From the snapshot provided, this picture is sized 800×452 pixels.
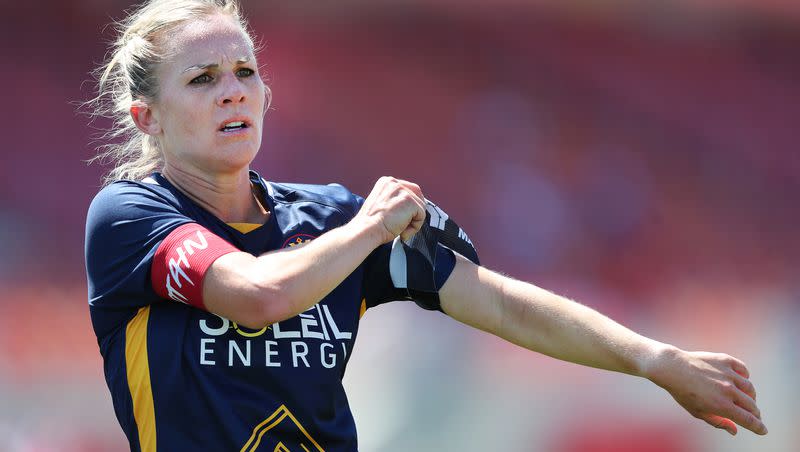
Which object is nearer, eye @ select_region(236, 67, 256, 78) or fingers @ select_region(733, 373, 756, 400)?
fingers @ select_region(733, 373, 756, 400)

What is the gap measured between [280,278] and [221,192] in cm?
40

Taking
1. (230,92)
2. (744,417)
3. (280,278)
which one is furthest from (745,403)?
(230,92)

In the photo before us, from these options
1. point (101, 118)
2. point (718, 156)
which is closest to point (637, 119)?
point (718, 156)

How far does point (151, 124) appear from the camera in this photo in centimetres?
205

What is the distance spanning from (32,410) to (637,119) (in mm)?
2697

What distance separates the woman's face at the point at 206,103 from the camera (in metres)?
1.95

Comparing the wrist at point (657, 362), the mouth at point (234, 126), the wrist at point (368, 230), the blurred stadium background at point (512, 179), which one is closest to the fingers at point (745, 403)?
the wrist at point (657, 362)

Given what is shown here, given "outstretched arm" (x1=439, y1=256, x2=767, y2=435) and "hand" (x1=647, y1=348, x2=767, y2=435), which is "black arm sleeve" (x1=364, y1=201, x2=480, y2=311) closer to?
"outstretched arm" (x1=439, y1=256, x2=767, y2=435)

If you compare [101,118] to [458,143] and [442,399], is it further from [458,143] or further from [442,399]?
[442,399]

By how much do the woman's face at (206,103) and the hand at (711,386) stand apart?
945mm

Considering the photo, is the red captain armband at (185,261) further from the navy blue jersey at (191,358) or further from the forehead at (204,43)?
the forehead at (204,43)

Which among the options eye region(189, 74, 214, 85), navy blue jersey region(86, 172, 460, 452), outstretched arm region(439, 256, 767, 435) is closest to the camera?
navy blue jersey region(86, 172, 460, 452)

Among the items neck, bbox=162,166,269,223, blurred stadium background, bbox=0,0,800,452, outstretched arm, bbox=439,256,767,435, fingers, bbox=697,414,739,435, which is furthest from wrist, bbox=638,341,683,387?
blurred stadium background, bbox=0,0,800,452

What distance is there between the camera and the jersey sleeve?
5.65 ft
